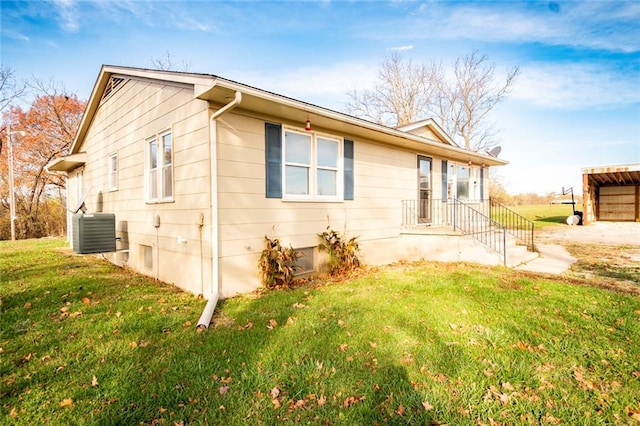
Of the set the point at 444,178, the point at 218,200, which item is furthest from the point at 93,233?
the point at 444,178

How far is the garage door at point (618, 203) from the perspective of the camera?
17406 mm

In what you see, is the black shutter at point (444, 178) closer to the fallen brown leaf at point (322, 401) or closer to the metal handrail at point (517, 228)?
the metal handrail at point (517, 228)

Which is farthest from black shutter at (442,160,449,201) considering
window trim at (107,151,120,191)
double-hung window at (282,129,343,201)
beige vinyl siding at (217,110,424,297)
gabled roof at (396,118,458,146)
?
window trim at (107,151,120,191)

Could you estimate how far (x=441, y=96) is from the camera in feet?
70.0

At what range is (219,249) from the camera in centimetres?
488

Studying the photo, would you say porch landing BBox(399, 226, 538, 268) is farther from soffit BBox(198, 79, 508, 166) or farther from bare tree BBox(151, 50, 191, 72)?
bare tree BBox(151, 50, 191, 72)

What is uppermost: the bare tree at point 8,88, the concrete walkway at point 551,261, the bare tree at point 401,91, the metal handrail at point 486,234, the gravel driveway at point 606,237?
the bare tree at point 401,91

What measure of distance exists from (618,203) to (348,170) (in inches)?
789

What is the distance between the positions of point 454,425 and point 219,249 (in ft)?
12.7

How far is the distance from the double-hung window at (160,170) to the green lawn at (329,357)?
6.83 feet

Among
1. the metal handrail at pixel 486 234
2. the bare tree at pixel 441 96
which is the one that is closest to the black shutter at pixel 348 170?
the metal handrail at pixel 486 234

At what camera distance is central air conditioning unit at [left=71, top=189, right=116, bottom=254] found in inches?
264

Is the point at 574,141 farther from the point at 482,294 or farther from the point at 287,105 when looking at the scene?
the point at 287,105

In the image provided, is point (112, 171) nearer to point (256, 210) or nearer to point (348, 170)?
point (256, 210)
